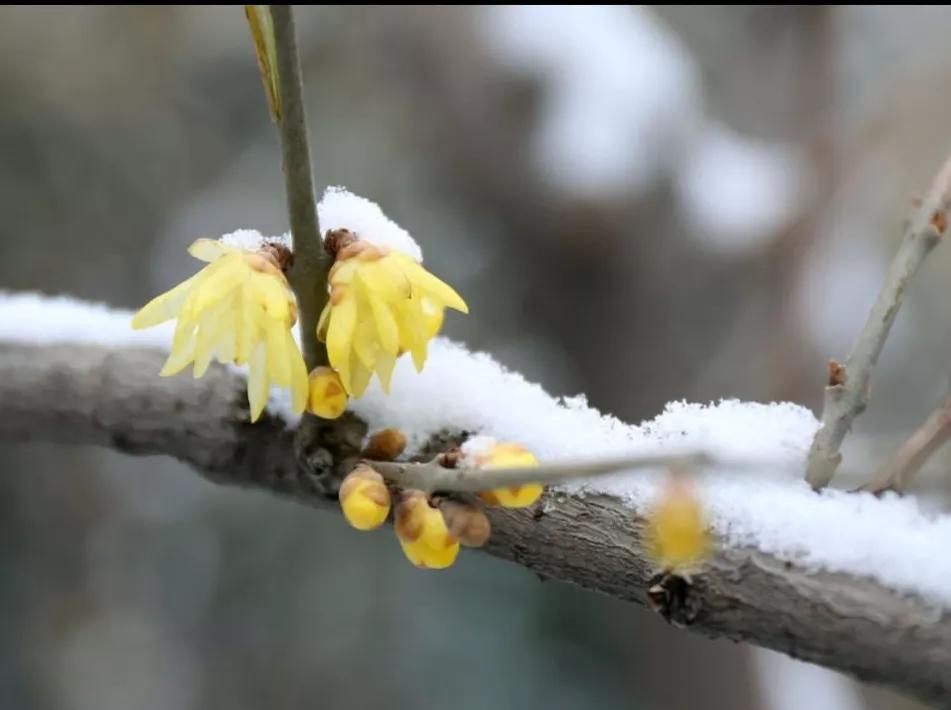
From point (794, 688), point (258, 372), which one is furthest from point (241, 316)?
point (794, 688)

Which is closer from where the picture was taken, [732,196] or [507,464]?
[507,464]

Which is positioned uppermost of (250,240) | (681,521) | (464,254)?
(464,254)

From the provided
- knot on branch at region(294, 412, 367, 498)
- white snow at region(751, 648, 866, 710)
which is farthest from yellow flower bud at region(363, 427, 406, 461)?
white snow at region(751, 648, 866, 710)

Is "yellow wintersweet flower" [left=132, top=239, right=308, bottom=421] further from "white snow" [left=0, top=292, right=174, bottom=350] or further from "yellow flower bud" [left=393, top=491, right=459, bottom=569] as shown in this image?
"white snow" [left=0, top=292, right=174, bottom=350]

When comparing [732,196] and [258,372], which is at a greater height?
[732,196]

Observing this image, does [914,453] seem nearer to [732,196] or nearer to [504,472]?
[504,472]

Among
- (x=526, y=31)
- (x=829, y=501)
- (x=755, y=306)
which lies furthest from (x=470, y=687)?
(x=829, y=501)
